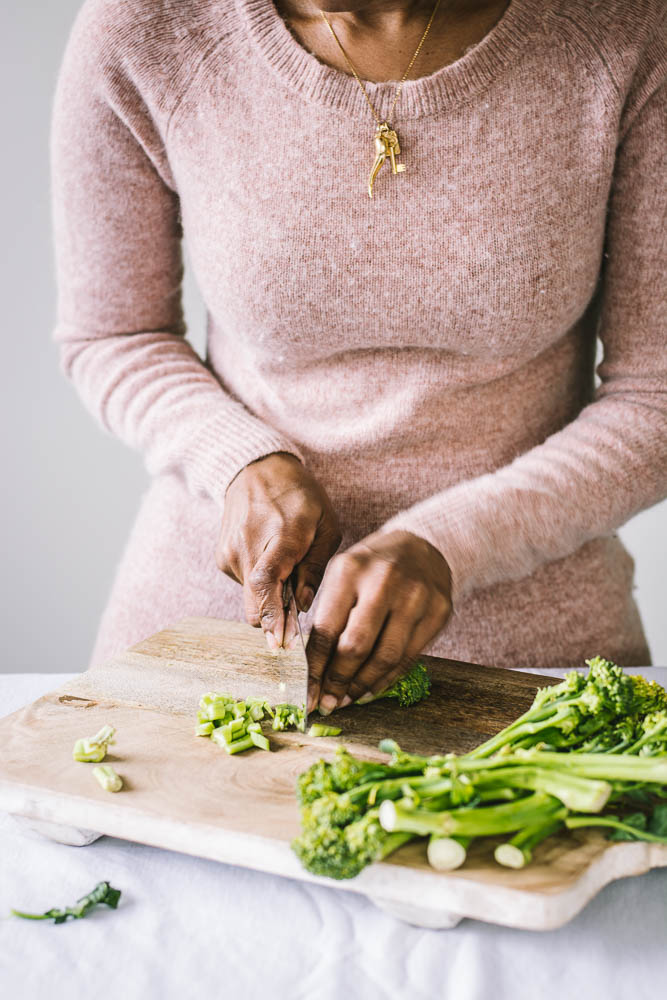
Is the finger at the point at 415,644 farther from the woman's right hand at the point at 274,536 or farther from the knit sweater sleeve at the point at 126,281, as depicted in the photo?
the knit sweater sleeve at the point at 126,281

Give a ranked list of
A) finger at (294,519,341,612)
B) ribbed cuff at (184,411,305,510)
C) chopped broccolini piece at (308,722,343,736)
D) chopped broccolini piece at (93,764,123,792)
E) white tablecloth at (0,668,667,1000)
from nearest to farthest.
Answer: white tablecloth at (0,668,667,1000) < chopped broccolini piece at (93,764,123,792) < chopped broccolini piece at (308,722,343,736) < finger at (294,519,341,612) < ribbed cuff at (184,411,305,510)

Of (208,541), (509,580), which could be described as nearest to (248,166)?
(208,541)

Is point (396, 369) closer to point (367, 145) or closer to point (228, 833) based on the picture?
point (367, 145)

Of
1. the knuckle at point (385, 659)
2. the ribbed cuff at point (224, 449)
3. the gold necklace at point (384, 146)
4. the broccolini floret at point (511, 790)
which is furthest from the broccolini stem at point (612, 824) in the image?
the gold necklace at point (384, 146)

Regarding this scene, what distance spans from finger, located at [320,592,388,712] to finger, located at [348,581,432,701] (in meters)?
0.01

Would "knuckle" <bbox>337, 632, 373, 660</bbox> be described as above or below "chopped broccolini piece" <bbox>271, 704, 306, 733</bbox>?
above

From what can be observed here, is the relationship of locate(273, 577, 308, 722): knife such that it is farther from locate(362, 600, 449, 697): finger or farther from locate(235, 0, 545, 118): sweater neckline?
locate(235, 0, 545, 118): sweater neckline

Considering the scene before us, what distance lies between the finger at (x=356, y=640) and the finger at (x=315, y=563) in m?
0.13

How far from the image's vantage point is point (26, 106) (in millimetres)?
2260

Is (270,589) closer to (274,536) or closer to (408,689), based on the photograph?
(274,536)

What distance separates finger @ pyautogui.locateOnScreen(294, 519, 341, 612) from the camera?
123 centimetres

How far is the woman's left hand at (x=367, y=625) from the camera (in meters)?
1.10

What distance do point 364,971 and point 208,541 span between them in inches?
30.0

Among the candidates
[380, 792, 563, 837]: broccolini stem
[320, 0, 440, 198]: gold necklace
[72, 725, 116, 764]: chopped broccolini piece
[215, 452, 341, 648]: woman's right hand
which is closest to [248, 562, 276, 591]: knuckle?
[215, 452, 341, 648]: woman's right hand
